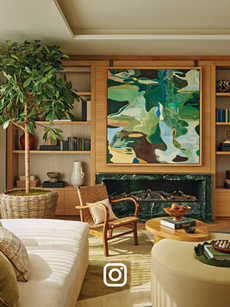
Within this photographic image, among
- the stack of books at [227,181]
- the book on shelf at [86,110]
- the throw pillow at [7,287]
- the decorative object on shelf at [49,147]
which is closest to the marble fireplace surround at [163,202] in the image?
the stack of books at [227,181]

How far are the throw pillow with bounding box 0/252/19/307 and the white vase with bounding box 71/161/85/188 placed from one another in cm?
307

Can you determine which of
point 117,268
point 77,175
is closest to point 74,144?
point 77,175

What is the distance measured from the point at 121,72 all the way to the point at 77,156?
160cm

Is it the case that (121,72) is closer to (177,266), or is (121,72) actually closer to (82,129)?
(82,129)

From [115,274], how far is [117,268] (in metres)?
0.12

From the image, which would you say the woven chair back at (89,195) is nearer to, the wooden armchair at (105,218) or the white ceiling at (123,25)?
the wooden armchair at (105,218)

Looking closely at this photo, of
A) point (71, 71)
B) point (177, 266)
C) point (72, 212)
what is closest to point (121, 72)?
point (71, 71)

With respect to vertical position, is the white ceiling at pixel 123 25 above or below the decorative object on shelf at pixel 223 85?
above

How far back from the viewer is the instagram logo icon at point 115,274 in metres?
2.27

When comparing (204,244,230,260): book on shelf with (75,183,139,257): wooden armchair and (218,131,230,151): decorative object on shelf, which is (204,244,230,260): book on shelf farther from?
(218,131,230,151): decorative object on shelf

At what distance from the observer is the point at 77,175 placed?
4270 mm

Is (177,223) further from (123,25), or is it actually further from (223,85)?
(223,85)

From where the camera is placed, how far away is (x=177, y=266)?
1.72m

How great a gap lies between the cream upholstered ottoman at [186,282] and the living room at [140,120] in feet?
4.70
